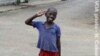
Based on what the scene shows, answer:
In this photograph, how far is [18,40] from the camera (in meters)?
13.8

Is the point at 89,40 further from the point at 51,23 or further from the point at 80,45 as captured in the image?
the point at 51,23

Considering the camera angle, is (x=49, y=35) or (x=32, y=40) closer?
(x=49, y=35)

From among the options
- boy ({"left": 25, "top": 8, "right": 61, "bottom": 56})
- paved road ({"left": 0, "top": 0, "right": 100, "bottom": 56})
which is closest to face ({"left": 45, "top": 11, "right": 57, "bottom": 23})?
boy ({"left": 25, "top": 8, "right": 61, "bottom": 56})

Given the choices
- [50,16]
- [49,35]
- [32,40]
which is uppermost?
[50,16]

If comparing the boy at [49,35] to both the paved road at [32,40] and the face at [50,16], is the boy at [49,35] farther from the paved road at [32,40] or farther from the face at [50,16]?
the paved road at [32,40]

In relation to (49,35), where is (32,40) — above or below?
below

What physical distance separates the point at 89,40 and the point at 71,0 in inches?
1181

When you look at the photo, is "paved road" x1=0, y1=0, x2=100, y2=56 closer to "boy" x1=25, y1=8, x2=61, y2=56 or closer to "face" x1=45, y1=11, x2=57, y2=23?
"boy" x1=25, y1=8, x2=61, y2=56

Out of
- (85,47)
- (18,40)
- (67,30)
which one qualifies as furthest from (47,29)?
(67,30)

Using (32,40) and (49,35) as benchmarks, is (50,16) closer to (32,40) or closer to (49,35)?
(49,35)

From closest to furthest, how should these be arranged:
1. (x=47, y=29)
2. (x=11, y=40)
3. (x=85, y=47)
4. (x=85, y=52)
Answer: (x=47, y=29) → (x=85, y=52) → (x=85, y=47) → (x=11, y=40)

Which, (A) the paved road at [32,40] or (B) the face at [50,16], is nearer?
(B) the face at [50,16]

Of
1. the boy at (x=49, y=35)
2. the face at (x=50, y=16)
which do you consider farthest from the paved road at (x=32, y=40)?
the face at (x=50, y=16)

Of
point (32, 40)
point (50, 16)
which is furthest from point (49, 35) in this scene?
point (32, 40)
